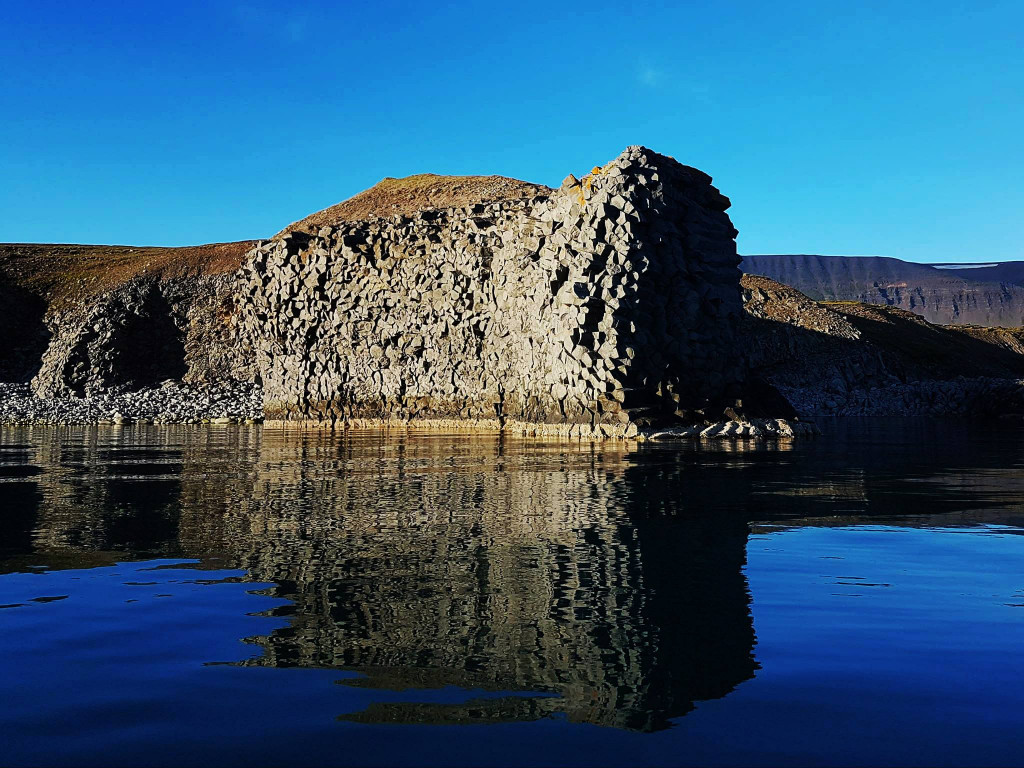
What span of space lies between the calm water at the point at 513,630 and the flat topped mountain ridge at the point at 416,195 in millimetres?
56950

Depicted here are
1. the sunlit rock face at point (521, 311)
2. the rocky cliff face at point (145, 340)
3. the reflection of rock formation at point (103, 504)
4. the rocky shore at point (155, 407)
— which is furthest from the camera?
the rocky cliff face at point (145, 340)

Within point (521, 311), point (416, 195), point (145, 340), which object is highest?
point (416, 195)

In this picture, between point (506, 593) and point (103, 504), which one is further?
point (103, 504)

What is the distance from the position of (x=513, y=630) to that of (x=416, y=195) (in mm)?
70969

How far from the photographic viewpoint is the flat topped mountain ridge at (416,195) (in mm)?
67500

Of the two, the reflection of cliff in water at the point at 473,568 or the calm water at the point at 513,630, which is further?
the reflection of cliff in water at the point at 473,568

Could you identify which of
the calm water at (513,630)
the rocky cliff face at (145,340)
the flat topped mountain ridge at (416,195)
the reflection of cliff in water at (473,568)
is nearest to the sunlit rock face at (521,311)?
the reflection of cliff in water at (473,568)

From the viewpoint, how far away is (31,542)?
7973 mm

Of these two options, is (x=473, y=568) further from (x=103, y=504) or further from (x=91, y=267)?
(x=91, y=267)

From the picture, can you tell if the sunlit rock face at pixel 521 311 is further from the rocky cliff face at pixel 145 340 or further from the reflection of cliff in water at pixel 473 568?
the rocky cliff face at pixel 145 340

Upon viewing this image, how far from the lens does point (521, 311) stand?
106 ft

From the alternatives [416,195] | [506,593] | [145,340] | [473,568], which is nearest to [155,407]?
[145,340]

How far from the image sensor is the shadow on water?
4.12 m

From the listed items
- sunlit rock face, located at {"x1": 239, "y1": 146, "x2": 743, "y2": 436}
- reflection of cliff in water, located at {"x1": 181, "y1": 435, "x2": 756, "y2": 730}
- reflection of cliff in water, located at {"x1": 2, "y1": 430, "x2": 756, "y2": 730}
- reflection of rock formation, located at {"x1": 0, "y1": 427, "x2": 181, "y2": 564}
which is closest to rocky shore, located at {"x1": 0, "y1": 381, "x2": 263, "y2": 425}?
sunlit rock face, located at {"x1": 239, "y1": 146, "x2": 743, "y2": 436}
